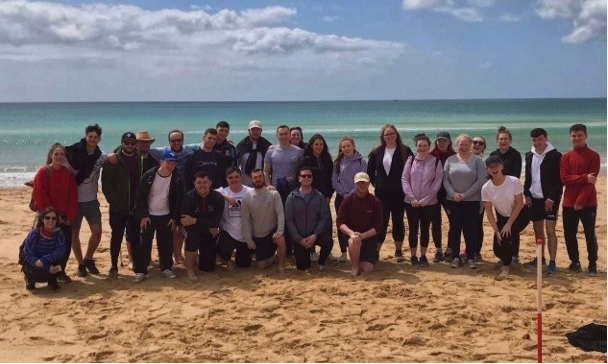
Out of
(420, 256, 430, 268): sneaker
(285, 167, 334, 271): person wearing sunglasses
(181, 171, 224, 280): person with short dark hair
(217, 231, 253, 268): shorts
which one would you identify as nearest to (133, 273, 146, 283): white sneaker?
(181, 171, 224, 280): person with short dark hair

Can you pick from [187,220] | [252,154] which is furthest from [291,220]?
[187,220]

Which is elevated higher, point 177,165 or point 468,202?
point 177,165

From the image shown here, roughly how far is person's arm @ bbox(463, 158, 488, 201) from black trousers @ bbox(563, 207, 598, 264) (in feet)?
3.45

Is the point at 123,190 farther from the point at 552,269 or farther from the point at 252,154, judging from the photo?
the point at 552,269

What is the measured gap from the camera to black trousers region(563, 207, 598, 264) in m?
6.96

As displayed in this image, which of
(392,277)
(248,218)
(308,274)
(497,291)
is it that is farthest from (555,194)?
(248,218)

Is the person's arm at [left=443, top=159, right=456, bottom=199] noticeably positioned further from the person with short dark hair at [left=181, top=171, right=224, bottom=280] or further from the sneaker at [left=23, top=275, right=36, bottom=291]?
the sneaker at [left=23, top=275, right=36, bottom=291]

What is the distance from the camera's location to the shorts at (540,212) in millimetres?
7188

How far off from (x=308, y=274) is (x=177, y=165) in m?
2.23

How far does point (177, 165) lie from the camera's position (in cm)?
754

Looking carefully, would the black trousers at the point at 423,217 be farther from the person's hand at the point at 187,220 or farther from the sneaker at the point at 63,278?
the sneaker at the point at 63,278

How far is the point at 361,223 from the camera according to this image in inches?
292

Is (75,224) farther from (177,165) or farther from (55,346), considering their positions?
(55,346)

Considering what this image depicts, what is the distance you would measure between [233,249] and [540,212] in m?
3.97
